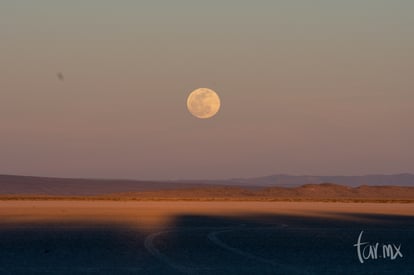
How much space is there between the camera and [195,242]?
116 ft

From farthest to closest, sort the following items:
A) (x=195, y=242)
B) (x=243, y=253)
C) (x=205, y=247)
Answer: (x=195, y=242) < (x=205, y=247) < (x=243, y=253)

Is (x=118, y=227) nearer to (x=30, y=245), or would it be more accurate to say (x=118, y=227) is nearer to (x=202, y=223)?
(x=202, y=223)

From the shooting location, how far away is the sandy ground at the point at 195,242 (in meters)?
27.1

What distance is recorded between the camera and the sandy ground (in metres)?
27.1

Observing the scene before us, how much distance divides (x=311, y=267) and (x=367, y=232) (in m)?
13.7

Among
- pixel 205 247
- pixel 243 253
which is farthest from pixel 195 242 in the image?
pixel 243 253

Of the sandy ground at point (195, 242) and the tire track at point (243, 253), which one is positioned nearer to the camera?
the tire track at point (243, 253)

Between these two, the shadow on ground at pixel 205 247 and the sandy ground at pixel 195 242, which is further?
the sandy ground at pixel 195 242

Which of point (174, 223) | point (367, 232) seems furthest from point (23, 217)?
point (367, 232)

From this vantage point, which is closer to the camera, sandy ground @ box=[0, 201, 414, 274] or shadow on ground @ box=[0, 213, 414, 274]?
shadow on ground @ box=[0, 213, 414, 274]

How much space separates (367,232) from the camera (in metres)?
40.6

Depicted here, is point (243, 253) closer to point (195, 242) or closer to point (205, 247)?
point (205, 247)

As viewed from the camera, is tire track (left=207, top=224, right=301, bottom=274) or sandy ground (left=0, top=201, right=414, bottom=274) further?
sandy ground (left=0, top=201, right=414, bottom=274)

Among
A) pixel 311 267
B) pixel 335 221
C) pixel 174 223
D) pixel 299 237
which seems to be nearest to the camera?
pixel 311 267
